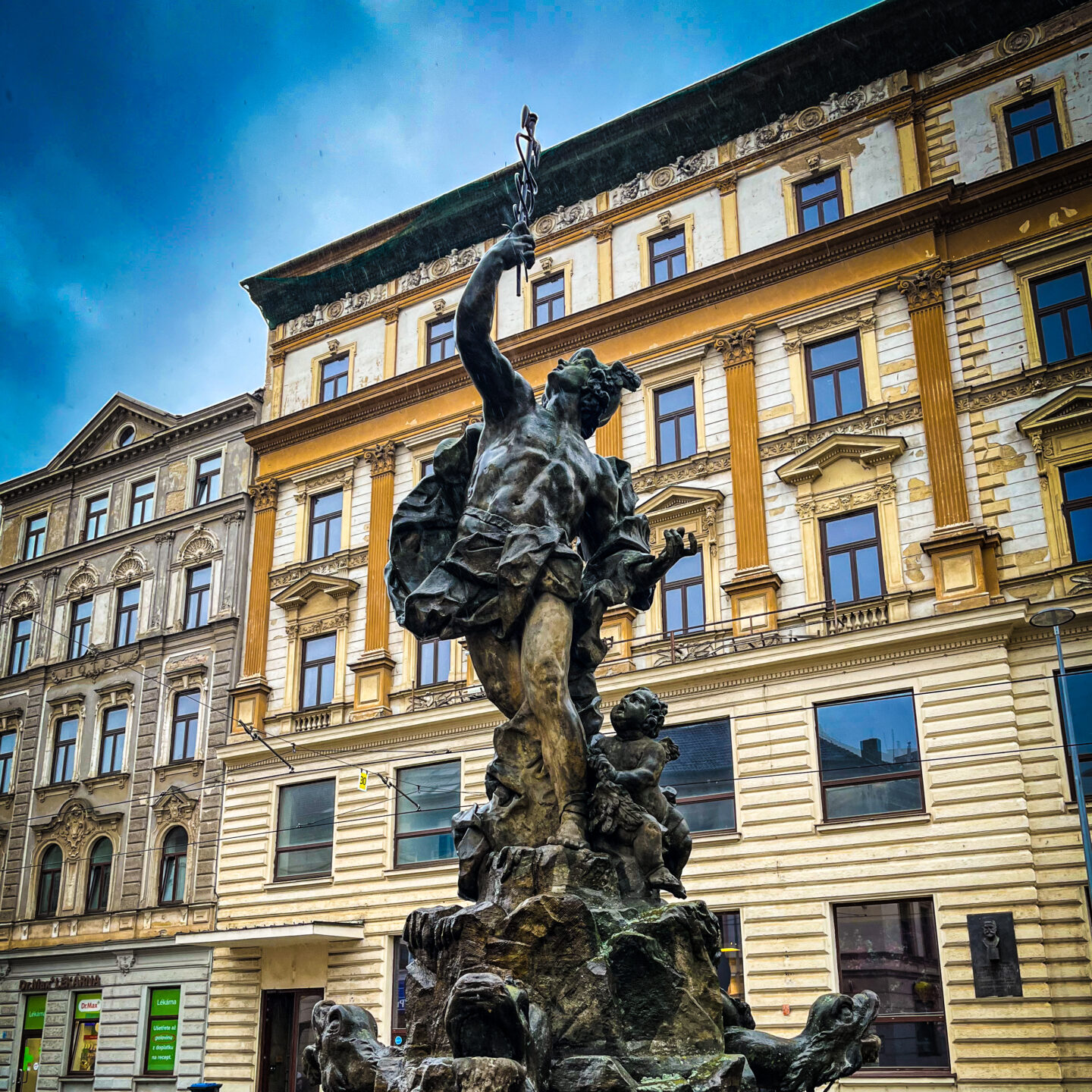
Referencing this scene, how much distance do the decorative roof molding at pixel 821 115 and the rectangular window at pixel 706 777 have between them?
468 inches

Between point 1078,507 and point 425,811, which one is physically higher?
point 1078,507

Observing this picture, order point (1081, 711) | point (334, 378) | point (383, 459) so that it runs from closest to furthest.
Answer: point (1081, 711)
point (383, 459)
point (334, 378)

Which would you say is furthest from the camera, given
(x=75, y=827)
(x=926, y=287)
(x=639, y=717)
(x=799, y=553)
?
(x=75, y=827)

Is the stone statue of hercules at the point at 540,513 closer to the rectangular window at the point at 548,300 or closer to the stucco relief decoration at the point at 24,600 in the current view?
the rectangular window at the point at 548,300

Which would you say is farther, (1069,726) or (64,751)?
(64,751)

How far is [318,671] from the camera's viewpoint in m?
27.0

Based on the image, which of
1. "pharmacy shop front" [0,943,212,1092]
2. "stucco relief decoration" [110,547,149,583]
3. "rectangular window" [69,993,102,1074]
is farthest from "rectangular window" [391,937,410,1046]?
"stucco relief decoration" [110,547,149,583]

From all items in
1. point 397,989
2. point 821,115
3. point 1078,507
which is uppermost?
point 821,115

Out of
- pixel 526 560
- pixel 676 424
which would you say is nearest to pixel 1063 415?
pixel 676 424

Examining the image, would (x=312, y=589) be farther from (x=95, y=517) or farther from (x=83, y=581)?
(x=95, y=517)

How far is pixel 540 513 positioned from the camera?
5.77 metres

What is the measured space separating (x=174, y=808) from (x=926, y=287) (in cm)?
2032

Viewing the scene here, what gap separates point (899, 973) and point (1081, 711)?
489 centimetres

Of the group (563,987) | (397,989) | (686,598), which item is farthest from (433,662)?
(563,987)
